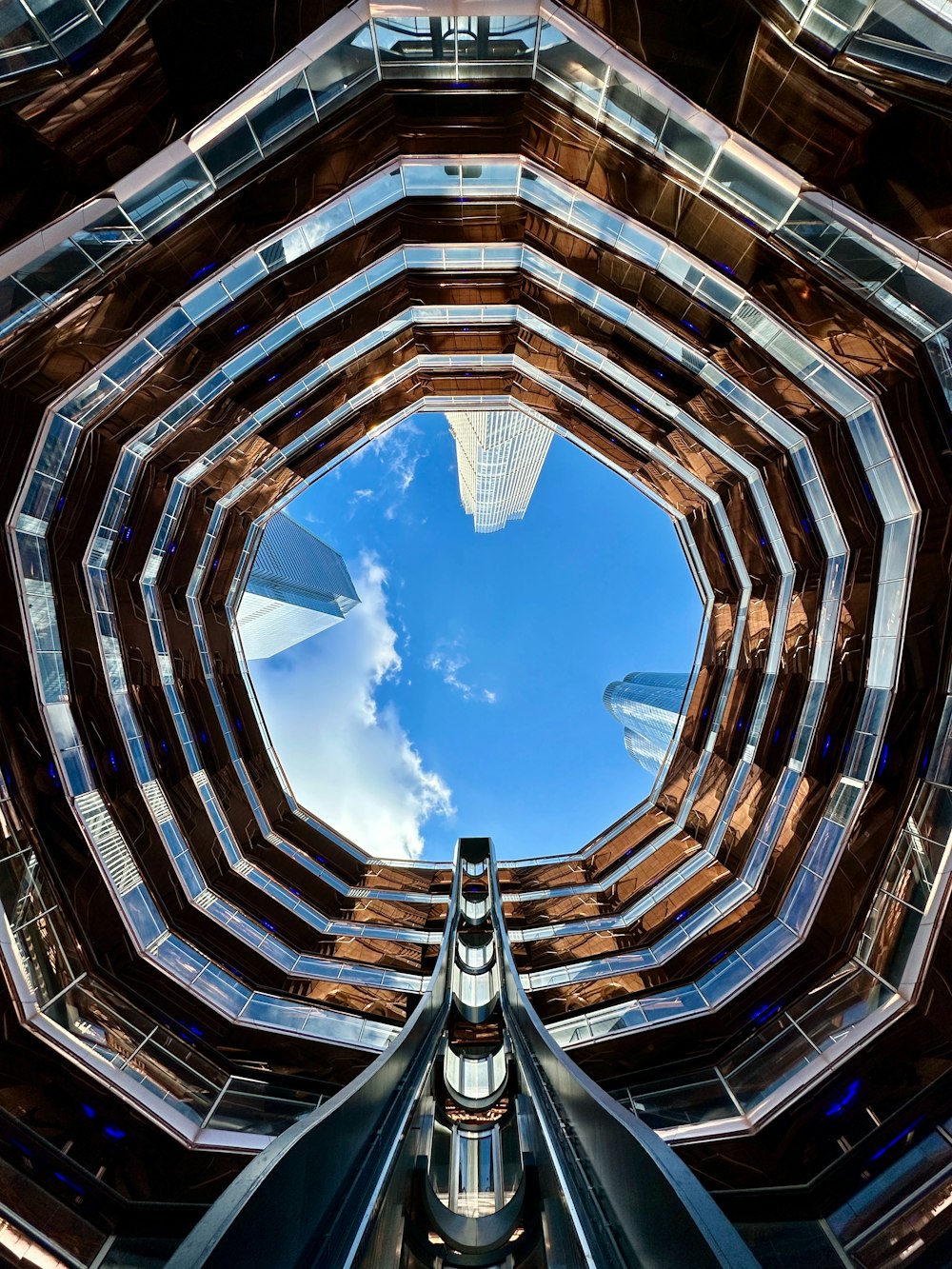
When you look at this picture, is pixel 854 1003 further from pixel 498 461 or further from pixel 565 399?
pixel 498 461

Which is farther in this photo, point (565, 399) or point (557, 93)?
point (565, 399)

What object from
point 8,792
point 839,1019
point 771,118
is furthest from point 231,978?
point 771,118

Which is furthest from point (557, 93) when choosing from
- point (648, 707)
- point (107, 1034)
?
point (648, 707)

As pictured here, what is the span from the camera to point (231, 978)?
20.6m

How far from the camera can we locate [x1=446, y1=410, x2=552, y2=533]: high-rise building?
3568 inches

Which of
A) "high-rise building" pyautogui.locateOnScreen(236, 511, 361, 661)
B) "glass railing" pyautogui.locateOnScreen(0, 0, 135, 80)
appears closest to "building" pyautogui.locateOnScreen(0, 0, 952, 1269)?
"glass railing" pyautogui.locateOnScreen(0, 0, 135, 80)

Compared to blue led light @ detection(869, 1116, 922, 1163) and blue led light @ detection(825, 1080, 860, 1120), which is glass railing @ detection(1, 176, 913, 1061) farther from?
blue led light @ detection(869, 1116, 922, 1163)

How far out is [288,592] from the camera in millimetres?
55969

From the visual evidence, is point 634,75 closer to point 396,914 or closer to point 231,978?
point 231,978

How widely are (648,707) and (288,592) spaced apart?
39506 mm

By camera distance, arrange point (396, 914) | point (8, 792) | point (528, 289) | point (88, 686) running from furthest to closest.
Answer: point (396, 914)
point (528, 289)
point (88, 686)
point (8, 792)

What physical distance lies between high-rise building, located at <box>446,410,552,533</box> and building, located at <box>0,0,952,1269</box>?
60.8 meters

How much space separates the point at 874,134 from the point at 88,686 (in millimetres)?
22505

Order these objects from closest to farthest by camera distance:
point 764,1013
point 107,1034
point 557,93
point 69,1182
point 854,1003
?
point 557,93 < point 69,1182 < point 854,1003 < point 107,1034 < point 764,1013
